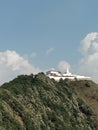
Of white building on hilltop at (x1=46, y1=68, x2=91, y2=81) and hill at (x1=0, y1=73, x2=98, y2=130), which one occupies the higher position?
white building on hilltop at (x1=46, y1=68, x2=91, y2=81)

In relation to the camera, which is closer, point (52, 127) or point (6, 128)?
point (6, 128)

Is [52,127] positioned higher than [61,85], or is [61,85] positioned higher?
[61,85]

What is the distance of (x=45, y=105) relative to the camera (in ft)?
435

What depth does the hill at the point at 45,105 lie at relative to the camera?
115062 millimetres

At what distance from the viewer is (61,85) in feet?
500

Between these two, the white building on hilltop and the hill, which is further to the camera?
the white building on hilltop

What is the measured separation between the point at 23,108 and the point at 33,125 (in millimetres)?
5781

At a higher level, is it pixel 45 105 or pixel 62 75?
pixel 62 75

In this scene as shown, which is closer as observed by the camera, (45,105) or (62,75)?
(45,105)

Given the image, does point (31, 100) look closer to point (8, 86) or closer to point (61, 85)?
point (8, 86)

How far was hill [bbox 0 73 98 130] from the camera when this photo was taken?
115m

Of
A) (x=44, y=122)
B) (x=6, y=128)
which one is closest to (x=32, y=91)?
(x=44, y=122)

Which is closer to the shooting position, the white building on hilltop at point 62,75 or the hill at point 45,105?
the hill at point 45,105

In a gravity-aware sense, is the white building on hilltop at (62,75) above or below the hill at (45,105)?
above
